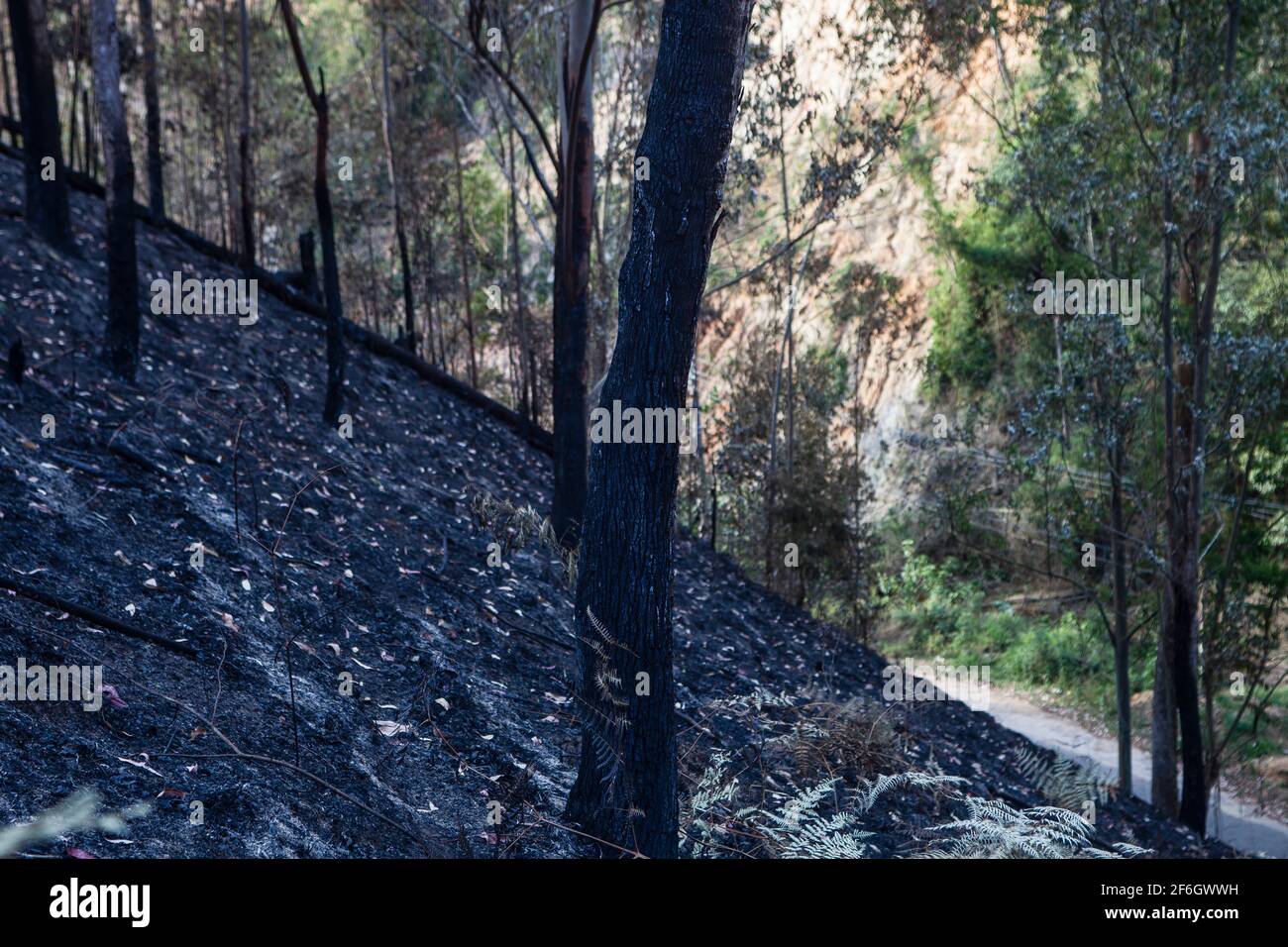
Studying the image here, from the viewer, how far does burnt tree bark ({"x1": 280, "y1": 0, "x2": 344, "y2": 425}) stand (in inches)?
327

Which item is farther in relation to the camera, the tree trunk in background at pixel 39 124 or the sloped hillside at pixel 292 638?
the tree trunk in background at pixel 39 124

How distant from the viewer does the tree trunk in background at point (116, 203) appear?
7738mm

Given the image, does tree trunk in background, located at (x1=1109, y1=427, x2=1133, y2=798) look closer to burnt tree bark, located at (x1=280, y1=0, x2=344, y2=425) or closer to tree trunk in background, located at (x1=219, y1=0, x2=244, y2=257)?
burnt tree bark, located at (x1=280, y1=0, x2=344, y2=425)

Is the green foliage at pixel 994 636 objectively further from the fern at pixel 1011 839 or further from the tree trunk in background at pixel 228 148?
the fern at pixel 1011 839

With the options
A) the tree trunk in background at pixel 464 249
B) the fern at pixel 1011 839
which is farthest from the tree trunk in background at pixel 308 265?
the fern at pixel 1011 839

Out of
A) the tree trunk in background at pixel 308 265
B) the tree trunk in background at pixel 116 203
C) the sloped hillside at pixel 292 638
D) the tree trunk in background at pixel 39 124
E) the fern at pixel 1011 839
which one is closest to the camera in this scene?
the sloped hillside at pixel 292 638

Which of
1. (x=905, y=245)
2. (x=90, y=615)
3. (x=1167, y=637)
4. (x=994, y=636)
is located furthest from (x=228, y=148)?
(x=905, y=245)

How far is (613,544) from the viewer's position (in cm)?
433

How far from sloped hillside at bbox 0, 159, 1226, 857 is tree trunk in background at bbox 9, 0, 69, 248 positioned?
0.97 feet

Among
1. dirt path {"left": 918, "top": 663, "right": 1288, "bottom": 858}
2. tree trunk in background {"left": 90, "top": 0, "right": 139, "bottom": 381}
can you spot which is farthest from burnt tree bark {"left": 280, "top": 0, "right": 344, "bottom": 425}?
dirt path {"left": 918, "top": 663, "right": 1288, "bottom": 858}

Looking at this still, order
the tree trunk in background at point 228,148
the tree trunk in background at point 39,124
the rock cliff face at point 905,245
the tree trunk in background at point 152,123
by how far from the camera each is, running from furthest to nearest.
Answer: the rock cliff face at point 905,245
the tree trunk in background at point 228,148
the tree trunk in background at point 152,123
the tree trunk in background at point 39,124

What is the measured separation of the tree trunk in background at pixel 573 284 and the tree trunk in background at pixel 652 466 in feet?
11.9
